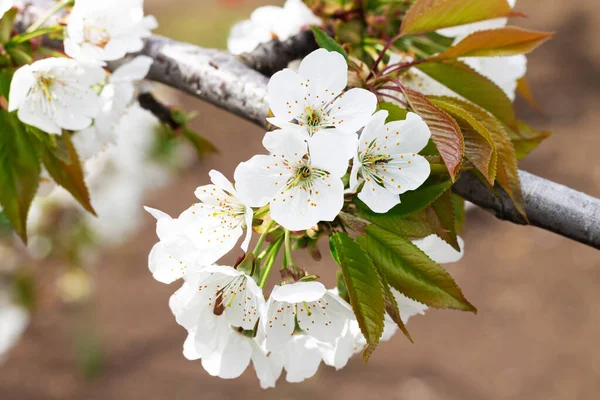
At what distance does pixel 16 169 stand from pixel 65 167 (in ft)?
0.24

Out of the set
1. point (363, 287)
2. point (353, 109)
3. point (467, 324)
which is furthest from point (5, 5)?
point (467, 324)

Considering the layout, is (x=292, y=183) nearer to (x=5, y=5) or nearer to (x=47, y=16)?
(x=5, y=5)

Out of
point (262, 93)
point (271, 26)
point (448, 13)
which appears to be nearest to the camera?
point (448, 13)

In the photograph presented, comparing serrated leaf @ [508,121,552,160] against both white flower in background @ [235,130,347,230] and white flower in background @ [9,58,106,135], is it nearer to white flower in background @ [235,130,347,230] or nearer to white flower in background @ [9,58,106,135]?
white flower in background @ [235,130,347,230]

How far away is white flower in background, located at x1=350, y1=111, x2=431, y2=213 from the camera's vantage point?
695 mm

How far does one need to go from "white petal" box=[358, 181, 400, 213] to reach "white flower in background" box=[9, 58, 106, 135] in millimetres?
460

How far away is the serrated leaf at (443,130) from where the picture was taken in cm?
68

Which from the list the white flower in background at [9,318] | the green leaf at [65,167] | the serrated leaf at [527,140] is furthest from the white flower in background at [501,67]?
the white flower in background at [9,318]

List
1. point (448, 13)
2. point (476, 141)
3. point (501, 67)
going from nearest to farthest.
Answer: point (476, 141) < point (448, 13) < point (501, 67)

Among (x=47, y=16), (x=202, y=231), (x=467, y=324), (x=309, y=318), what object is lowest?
(x=467, y=324)

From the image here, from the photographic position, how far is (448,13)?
0.85m

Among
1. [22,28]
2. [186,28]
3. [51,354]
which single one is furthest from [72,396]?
[186,28]

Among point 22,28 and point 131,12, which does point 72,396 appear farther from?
point 131,12

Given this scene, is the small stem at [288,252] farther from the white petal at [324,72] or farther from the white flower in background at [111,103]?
the white flower in background at [111,103]
